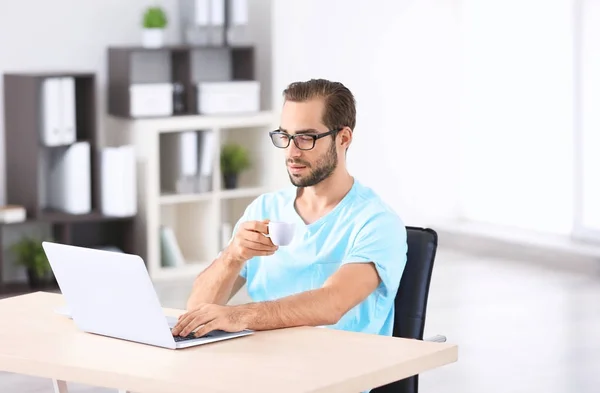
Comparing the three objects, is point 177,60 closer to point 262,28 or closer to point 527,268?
point 262,28

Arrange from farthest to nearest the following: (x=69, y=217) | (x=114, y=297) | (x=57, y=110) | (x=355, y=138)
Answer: (x=355, y=138)
(x=69, y=217)
(x=57, y=110)
(x=114, y=297)

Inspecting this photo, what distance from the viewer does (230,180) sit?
7.24 m

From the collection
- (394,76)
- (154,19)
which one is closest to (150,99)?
(154,19)

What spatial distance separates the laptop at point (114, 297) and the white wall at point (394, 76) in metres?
4.82

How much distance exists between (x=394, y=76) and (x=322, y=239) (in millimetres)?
5012

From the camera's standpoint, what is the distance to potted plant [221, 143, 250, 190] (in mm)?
7199

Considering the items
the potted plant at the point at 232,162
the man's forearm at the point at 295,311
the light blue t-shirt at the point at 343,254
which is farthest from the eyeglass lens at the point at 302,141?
the potted plant at the point at 232,162

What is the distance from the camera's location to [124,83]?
Result: 6.80 meters

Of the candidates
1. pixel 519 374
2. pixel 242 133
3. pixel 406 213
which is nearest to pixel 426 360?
pixel 519 374

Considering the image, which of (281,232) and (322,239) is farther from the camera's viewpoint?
(322,239)

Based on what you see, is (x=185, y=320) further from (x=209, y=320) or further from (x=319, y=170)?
(x=319, y=170)

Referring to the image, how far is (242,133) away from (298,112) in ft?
14.8

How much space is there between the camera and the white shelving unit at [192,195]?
677 centimetres

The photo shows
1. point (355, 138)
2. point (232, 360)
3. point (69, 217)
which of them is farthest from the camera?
point (355, 138)
